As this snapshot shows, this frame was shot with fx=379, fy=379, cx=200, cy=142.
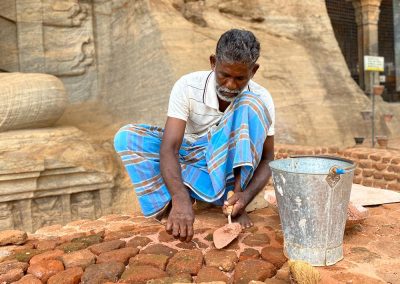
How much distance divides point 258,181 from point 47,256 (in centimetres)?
92

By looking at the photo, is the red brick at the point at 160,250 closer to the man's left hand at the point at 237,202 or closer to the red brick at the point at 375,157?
the man's left hand at the point at 237,202

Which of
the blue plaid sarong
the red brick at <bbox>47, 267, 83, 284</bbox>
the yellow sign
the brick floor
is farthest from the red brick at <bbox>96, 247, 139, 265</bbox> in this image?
Result: the yellow sign

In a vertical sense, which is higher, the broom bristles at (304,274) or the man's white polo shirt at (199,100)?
the man's white polo shirt at (199,100)

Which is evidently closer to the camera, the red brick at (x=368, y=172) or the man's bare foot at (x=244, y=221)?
the man's bare foot at (x=244, y=221)

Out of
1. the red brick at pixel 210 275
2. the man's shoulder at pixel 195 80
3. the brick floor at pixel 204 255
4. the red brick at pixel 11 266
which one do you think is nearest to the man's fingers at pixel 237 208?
the brick floor at pixel 204 255

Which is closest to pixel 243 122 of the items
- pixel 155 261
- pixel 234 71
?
pixel 234 71

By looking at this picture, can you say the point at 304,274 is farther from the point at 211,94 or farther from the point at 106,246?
the point at 211,94

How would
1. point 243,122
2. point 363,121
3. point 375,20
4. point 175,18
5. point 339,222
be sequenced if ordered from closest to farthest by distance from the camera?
point 339,222, point 243,122, point 175,18, point 363,121, point 375,20

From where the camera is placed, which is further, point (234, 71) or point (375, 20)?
point (375, 20)

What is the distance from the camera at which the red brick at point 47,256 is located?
142cm

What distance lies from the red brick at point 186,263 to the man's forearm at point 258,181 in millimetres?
359

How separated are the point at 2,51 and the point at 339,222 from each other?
549 centimetres

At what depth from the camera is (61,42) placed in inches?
219

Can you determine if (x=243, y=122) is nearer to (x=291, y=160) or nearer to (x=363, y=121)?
(x=291, y=160)
